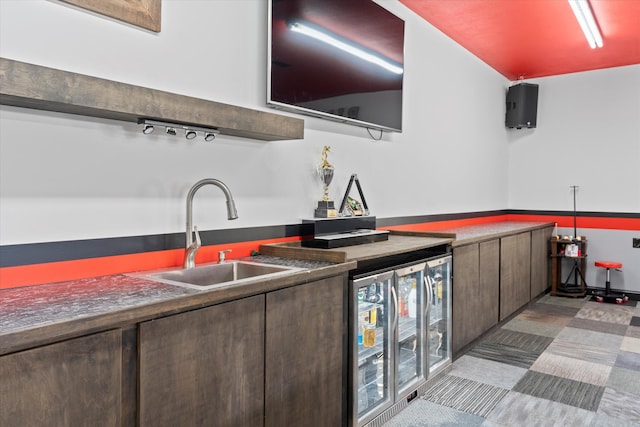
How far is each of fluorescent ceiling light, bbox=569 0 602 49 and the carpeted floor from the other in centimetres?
299

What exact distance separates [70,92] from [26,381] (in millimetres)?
990

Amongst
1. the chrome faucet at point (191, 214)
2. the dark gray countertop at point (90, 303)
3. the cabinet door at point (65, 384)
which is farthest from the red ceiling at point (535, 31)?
the cabinet door at point (65, 384)

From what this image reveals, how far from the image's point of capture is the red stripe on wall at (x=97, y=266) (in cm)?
173

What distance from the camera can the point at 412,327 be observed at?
3.14 meters

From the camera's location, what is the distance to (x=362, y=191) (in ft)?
11.8

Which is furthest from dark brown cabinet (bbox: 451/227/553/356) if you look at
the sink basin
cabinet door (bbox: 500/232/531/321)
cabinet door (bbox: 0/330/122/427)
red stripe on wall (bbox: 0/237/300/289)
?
cabinet door (bbox: 0/330/122/427)

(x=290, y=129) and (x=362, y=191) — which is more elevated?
(x=290, y=129)

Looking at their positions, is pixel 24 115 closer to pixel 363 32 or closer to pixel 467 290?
pixel 363 32

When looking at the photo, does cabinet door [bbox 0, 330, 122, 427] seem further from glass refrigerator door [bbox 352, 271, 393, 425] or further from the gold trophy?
the gold trophy

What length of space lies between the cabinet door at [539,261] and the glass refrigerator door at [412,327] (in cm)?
292

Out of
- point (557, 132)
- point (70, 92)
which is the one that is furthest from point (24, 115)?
point (557, 132)

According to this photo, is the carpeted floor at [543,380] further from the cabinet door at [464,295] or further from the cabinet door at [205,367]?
the cabinet door at [205,367]

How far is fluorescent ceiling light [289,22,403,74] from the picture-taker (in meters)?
2.92

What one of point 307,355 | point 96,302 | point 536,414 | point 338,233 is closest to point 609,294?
point 536,414
